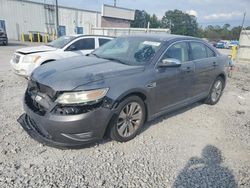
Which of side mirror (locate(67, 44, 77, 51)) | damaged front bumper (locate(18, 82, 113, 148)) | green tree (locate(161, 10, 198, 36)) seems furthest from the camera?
green tree (locate(161, 10, 198, 36))

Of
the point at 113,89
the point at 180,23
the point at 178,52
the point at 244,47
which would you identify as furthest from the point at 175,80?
the point at 180,23

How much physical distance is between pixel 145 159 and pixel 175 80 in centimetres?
160

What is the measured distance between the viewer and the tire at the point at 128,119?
316 centimetres

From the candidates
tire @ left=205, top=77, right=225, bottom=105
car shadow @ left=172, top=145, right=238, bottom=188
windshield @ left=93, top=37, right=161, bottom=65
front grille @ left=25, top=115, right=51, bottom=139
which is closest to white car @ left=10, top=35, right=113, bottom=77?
windshield @ left=93, top=37, right=161, bottom=65

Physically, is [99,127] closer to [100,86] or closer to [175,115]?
[100,86]

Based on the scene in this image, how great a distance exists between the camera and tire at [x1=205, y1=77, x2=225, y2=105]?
535 centimetres

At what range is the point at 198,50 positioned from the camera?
15.4 ft

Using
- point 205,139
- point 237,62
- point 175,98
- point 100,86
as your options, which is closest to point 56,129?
Result: point 100,86

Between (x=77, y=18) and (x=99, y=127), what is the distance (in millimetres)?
32872

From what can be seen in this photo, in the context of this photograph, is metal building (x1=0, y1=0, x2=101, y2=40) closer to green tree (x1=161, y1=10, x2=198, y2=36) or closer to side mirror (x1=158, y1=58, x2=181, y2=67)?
side mirror (x1=158, y1=58, x2=181, y2=67)

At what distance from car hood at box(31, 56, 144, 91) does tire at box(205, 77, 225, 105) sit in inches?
108

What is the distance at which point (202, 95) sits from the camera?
496 centimetres

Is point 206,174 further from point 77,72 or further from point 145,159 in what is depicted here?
point 77,72

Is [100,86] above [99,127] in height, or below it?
above
